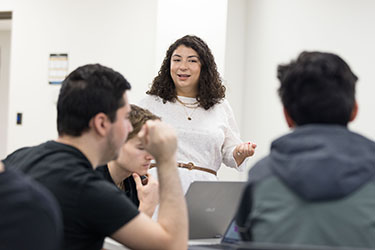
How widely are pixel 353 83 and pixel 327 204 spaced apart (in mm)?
311

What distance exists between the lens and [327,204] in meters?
1.02

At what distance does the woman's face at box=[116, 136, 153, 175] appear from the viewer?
2.10 m

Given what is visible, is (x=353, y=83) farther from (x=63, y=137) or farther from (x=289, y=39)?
(x=289, y=39)

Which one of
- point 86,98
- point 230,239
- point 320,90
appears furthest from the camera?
point 230,239

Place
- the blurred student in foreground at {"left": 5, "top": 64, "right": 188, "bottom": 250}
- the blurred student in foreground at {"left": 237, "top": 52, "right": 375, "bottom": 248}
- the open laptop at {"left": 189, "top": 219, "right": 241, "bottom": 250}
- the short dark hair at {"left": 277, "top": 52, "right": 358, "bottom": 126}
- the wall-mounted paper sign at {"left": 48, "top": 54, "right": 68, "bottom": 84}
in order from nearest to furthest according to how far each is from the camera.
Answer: the blurred student in foreground at {"left": 237, "top": 52, "right": 375, "bottom": 248}, the short dark hair at {"left": 277, "top": 52, "right": 358, "bottom": 126}, the blurred student in foreground at {"left": 5, "top": 64, "right": 188, "bottom": 250}, the open laptop at {"left": 189, "top": 219, "right": 241, "bottom": 250}, the wall-mounted paper sign at {"left": 48, "top": 54, "right": 68, "bottom": 84}

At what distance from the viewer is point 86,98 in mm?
1435

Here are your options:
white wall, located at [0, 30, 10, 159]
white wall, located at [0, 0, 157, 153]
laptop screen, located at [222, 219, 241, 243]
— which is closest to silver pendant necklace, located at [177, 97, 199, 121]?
laptop screen, located at [222, 219, 241, 243]

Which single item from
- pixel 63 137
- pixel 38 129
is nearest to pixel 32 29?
pixel 38 129

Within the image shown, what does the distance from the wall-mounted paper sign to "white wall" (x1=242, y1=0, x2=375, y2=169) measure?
1.71 m

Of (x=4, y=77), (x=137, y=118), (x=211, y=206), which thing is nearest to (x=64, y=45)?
(x=137, y=118)

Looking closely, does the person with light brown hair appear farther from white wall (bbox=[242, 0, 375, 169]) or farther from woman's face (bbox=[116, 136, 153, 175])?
white wall (bbox=[242, 0, 375, 169])

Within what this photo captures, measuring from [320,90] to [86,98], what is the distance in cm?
65

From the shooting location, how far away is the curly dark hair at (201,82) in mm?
2875

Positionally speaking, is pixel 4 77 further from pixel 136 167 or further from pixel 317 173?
pixel 317 173
